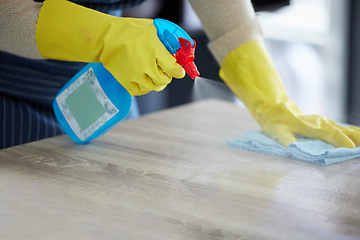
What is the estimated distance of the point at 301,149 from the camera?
981 millimetres

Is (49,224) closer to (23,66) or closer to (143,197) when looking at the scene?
(143,197)

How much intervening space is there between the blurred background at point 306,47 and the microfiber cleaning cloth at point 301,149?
1.30m

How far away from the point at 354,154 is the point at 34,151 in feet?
2.39

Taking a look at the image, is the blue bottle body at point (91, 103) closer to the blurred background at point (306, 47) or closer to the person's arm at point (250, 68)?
the person's arm at point (250, 68)

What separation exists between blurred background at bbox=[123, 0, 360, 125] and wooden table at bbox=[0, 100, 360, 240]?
139 cm

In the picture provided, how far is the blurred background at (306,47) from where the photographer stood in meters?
2.65

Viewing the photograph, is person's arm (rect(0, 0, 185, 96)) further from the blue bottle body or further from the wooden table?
the wooden table

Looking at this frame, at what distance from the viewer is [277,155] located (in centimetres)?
102

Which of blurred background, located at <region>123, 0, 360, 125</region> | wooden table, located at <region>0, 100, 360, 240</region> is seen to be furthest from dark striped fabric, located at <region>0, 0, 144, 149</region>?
blurred background, located at <region>123, 0, 360, 125</region>

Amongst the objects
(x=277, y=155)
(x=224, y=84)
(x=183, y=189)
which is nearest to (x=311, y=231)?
(x=183, y=189)

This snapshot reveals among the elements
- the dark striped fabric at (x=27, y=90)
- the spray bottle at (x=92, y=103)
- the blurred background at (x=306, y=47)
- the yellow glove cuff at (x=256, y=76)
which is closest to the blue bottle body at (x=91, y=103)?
the spray bottle at (x=92, y=103)

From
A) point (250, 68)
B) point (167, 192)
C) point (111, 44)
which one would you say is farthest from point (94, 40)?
point (250, 68)

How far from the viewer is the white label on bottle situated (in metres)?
0.96

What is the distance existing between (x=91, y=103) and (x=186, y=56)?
265 millimetres
